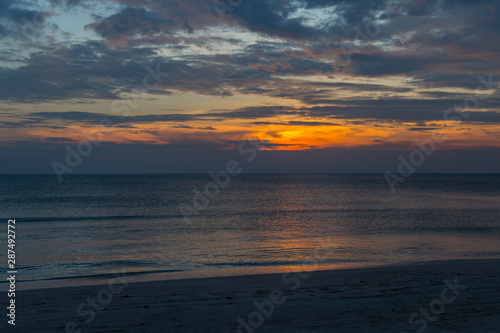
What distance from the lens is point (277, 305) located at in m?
11.1

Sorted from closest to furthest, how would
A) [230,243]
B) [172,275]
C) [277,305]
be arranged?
[277,305], [172,275], [230,243]

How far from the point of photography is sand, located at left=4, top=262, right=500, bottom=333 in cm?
931

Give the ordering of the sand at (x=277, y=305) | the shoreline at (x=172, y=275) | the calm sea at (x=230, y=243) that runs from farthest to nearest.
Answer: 1. the calm sea at (x=230, y=243)
2. the shoreline at (x=172, y=275)
3. the sand at (x=277, y=305)

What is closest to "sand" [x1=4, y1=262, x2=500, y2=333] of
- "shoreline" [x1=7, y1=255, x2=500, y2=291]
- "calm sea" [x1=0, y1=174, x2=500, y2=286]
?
"shoreline" [x1=7, y1=255, x2=500, y2=291]

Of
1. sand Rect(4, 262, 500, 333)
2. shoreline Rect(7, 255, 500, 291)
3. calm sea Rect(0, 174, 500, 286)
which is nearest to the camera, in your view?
sand Rect(4, 262, 500, 333)

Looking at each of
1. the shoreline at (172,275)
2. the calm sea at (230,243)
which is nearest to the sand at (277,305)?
the shoreline at (172,275)

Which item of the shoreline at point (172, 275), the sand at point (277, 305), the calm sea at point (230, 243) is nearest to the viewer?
the sand at point (277, 305)

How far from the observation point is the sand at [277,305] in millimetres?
9312

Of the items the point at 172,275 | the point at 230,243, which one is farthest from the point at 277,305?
the point at 230,243

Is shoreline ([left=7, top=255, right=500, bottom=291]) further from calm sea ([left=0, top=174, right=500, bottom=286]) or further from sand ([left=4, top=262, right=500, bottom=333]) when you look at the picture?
sand ([left=4, top=262, right=500, bottom=333])

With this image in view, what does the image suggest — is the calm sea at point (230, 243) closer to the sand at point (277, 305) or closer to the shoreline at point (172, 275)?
the shoreline at point (172, 275)

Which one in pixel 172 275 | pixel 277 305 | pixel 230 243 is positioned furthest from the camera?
pixel 230 243

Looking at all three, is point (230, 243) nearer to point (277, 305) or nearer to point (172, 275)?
point (172, 275)

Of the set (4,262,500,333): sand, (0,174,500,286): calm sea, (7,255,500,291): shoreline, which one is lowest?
(4,262,500,333): sand
